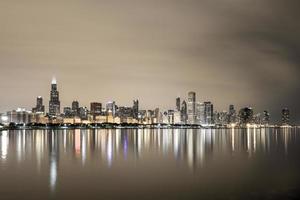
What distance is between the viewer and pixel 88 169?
44.0m

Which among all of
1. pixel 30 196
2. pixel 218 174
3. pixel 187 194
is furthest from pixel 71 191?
pixel 218 174

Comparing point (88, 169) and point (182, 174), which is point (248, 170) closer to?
point (182, 174)

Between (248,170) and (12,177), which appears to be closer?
(12,177)

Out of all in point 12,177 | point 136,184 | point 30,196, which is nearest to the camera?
point 30,196

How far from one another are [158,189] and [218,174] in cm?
1021

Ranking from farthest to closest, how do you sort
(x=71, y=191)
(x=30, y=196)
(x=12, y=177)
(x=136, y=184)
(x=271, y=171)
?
(x=271, y=171)
(x=12, y=177)
(x=136, y=184)
(x=71, y=191)
(x=30, y=196)

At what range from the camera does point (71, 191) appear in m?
30.6

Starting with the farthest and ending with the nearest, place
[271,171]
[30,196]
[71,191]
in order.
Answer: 1. [271,171]
2. [71,191]
3. [30,196]

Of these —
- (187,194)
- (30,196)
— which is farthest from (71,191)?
(187,194)

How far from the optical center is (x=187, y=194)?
29.4 meters

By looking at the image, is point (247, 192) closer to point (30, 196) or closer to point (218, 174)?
point (218, 174)

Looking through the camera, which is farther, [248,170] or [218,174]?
[248,170]

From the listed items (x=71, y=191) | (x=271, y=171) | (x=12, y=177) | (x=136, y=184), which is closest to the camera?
(x=71, y=191)

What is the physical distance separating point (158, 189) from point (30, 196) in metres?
9.92
